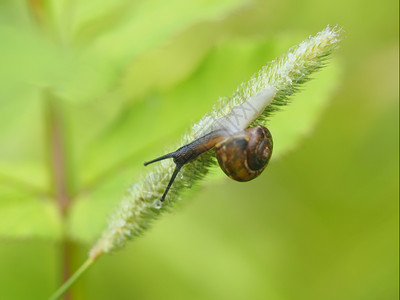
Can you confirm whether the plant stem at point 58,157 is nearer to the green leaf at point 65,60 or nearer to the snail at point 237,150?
the green leaf at point 65,60

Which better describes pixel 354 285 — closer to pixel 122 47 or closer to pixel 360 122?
pixel 360 122

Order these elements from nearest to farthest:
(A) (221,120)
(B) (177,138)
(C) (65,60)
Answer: (A) (221,120) < (B) (177,138) < (C) (65,60)

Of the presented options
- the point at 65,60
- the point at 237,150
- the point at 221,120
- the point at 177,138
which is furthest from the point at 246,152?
the point at 65,60

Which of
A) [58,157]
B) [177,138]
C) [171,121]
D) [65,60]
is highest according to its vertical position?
[65,60]

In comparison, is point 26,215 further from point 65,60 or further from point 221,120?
point 221,120

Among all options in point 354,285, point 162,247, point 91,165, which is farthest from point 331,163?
point 91,165

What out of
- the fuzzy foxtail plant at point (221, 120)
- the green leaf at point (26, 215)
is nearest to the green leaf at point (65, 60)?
the green leaf at point (26, 215)
